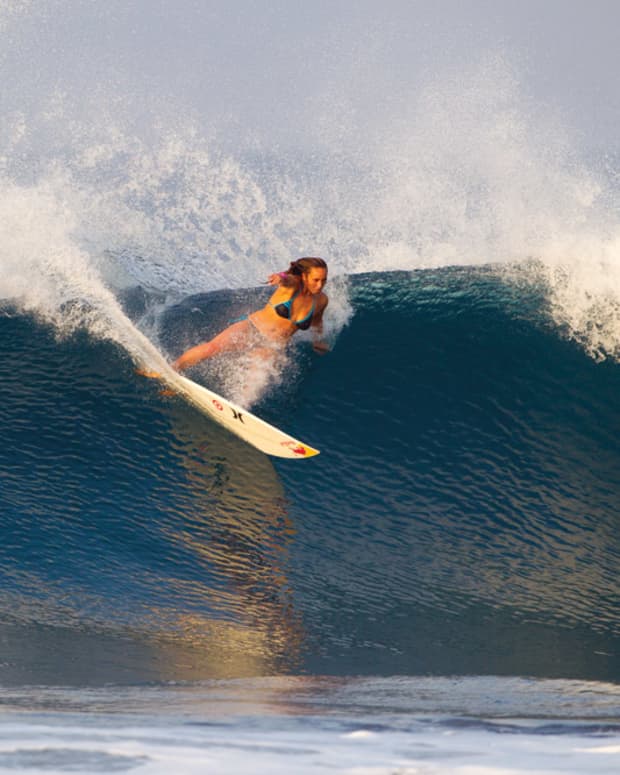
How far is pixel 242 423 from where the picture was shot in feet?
14.7

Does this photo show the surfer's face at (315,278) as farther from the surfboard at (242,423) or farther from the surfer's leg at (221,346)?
the surfboard at (242,423)

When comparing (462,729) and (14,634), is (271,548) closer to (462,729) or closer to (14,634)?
(14,634)

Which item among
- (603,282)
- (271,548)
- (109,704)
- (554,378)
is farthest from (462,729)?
(603,282)

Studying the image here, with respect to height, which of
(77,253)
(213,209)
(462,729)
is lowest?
(462,729)

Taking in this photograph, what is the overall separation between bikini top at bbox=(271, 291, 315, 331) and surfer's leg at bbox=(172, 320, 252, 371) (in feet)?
0.83

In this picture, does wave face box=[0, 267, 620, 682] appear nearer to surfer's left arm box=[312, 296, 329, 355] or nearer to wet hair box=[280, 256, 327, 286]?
surfer's left arm box=[312, 296, 329, 355]

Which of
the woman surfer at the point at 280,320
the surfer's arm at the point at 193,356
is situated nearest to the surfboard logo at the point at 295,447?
the woman surfer at the point at 280,320

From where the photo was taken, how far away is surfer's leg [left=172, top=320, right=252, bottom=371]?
4895 mm

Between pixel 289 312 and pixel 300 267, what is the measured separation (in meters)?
0.30

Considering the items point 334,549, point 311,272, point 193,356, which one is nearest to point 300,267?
point 311,272

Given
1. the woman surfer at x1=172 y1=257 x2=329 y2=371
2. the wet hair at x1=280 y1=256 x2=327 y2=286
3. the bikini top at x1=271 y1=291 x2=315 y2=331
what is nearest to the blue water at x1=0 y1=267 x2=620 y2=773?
the woman surfer at x1=172 y1=257 x2=329 y2=371

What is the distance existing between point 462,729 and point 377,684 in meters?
0.96

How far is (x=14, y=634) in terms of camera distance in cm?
350

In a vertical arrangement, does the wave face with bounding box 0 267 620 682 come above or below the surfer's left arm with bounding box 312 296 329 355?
below
